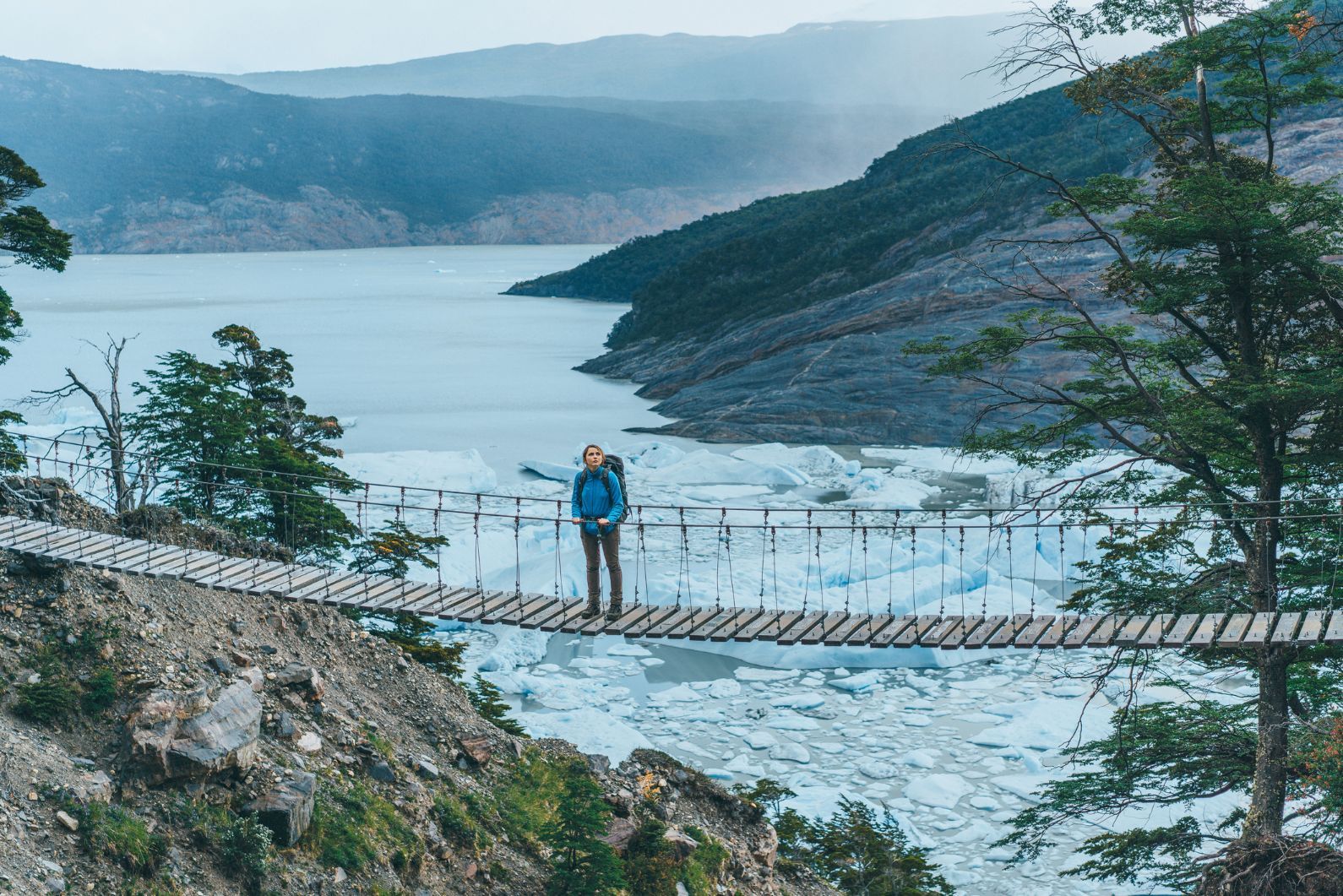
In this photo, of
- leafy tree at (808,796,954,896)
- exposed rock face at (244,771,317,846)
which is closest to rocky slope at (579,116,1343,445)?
leafy tree at (808,796,954,896)

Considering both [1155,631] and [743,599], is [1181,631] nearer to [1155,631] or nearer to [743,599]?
[1155,631]

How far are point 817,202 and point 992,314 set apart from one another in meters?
34.6

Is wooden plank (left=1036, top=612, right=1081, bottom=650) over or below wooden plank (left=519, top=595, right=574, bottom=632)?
below

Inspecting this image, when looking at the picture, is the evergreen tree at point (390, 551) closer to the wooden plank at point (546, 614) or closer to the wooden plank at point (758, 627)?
the wooden plank at point (546, 614)

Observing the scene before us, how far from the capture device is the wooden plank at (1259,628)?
980 cm

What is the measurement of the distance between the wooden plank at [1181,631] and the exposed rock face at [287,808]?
711 cm

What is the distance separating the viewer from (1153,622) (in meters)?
10.5

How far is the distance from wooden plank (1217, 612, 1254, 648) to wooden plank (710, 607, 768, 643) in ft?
11.9

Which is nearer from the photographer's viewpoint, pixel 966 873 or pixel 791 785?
pixel 966 873

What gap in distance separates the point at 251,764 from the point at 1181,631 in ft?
25.3

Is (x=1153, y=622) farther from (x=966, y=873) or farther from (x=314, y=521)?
(x=314, y=521)

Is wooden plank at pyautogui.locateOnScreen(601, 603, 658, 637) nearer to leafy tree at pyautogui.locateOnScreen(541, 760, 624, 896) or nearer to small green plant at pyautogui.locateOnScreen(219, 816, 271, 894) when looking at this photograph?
leafy tree at pyautogui.locateOnScreen(541, 760, 624, 896)

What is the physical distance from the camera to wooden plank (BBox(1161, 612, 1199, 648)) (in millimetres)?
9930

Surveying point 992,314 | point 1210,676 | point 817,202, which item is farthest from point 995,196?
point 1210,676
